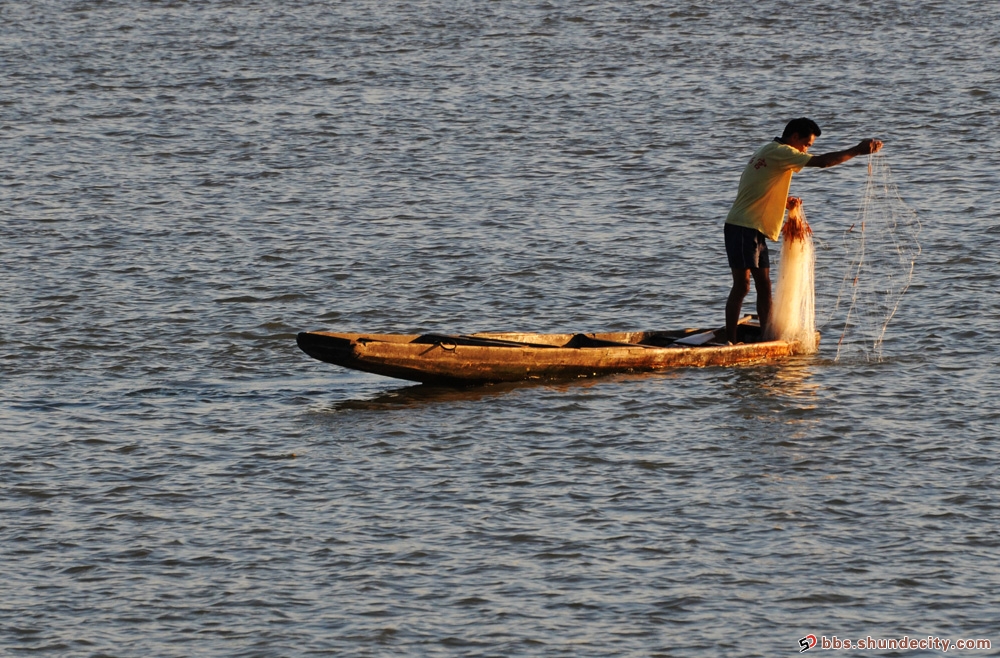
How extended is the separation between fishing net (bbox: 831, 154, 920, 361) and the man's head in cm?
55

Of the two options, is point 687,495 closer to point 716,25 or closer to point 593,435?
point 593,435

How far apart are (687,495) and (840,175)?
9917 millimetres

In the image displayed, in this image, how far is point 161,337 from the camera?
13227 millimetres

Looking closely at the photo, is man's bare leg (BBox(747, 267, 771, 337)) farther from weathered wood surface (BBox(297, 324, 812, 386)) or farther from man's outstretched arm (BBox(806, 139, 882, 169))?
man's outstretched arm (BBox(806, 139, 882, 169))

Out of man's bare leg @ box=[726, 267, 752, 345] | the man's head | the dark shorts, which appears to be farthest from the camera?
man's bare leg @ box=[726, 267, 752, 345]

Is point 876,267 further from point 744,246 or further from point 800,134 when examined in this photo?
point 800,134

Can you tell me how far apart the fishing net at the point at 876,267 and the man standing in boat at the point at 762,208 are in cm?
61

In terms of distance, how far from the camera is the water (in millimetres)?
8188

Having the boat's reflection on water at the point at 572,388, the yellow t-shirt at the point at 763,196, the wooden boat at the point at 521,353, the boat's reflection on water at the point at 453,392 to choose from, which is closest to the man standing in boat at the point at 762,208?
the yellow t-shirt at the point at 763,196

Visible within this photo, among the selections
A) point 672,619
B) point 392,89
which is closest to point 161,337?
point 672,619

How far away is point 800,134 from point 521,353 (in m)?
2.47

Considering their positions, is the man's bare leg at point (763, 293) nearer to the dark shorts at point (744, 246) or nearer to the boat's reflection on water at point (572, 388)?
the dark shorts at point (744, 246)

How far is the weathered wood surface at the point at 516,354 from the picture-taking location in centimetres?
1109

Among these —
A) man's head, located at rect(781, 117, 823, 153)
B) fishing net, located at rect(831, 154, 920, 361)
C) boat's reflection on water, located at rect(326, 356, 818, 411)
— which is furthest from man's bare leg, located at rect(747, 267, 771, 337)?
man's head, located at rect(781, 117, 823, 153)
